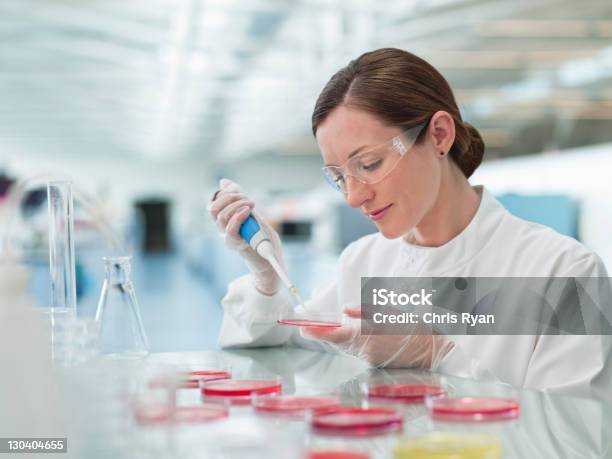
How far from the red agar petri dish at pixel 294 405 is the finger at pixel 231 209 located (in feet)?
2.04

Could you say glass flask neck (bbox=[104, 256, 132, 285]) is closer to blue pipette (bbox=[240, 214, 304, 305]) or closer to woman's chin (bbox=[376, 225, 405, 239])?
blue pipette (bbox=[240, 214, 304, 305])

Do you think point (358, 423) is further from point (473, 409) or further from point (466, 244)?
point (466, 244)

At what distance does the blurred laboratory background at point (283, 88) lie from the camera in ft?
19.5

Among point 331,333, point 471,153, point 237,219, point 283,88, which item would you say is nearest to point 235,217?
point 237,219

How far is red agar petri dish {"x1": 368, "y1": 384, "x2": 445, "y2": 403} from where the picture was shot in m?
1.00

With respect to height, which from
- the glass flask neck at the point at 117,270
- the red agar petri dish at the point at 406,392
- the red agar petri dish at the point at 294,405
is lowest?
the red agar petri dish at the point at 406,392

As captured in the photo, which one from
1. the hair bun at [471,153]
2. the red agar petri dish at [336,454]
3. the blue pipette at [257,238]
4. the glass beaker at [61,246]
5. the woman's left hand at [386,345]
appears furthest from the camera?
the hair bun at [471,153]

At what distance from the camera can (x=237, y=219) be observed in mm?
1565

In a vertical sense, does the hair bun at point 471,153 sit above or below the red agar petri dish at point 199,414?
above

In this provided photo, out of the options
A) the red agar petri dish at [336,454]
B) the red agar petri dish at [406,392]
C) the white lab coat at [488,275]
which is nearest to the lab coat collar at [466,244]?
the white lab coat at [488,275]

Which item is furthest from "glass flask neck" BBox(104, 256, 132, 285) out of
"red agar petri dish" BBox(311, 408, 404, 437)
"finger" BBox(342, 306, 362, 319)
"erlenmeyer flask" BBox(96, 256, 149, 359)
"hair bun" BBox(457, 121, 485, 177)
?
"hair bun" BBox(457, 121, 485, 177)

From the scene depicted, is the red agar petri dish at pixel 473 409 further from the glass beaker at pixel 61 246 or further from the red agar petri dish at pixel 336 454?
the glass beaker at pixel 61 246

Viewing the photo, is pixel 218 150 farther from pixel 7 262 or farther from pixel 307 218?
pixel 7 262

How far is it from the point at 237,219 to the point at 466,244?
0.47 metres
